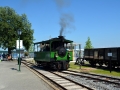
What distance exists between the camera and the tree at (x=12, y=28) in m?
49.9

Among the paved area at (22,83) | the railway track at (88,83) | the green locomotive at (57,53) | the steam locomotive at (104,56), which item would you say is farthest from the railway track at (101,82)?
the green locomotive at (57,53)

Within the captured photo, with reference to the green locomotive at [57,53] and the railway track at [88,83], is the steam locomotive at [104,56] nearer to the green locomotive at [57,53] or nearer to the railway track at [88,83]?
the green locomotive at [57,53]

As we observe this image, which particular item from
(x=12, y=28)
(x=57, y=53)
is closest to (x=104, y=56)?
(x=57, y=53)

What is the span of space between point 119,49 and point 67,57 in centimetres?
530

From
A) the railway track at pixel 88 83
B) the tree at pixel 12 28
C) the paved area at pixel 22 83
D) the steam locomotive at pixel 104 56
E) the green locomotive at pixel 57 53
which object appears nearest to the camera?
the railway track at pixel 88 83

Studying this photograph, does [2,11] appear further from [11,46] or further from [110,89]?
[110,89]

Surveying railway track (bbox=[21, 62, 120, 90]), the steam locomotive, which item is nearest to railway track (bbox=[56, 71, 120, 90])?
railway track (bbox=[21, 62, 120, 90])

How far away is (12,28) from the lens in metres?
50.6

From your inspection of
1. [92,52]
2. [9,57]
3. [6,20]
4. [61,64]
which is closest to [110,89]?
[61,64]

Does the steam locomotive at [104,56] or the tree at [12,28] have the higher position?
the tree at [12,28]

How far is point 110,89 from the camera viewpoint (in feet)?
37.2

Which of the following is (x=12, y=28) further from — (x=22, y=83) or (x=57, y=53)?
(x=22, y=83)

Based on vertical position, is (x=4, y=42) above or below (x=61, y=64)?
above

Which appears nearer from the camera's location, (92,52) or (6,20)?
(92,52)
